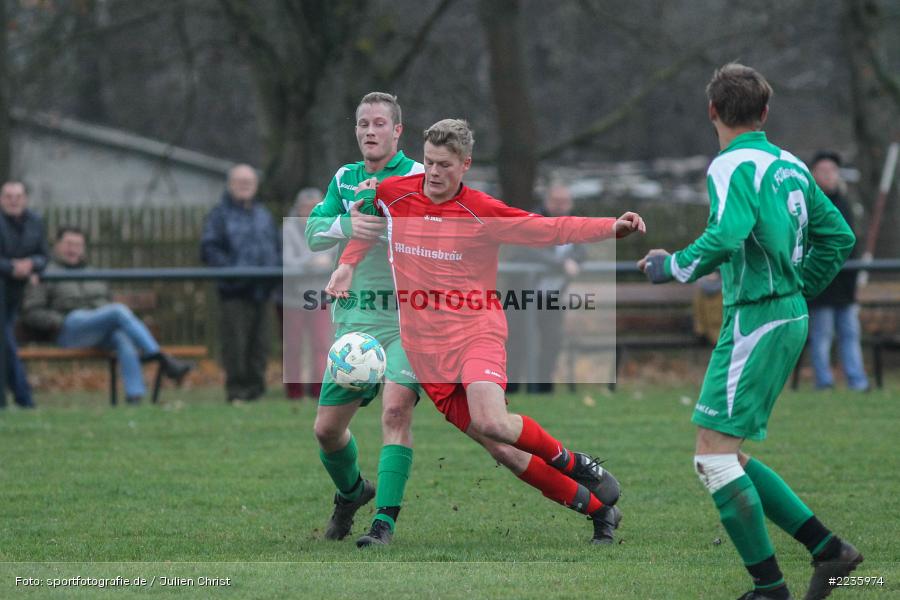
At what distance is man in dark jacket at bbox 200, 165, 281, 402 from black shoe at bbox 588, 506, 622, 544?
7071mm

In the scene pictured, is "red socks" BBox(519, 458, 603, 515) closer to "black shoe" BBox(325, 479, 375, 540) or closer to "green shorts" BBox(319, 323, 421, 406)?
"green shorts" BBox(319, 323, 421, 406)

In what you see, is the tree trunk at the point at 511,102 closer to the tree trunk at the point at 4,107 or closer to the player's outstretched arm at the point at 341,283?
the tree trunk at the point at 4,107

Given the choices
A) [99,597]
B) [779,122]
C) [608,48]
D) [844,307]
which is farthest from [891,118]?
[779,122]

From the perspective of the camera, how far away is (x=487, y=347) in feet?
20.4

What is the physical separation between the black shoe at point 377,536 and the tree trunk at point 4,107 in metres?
13.4

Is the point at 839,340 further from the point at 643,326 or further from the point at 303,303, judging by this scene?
the point at 303,303

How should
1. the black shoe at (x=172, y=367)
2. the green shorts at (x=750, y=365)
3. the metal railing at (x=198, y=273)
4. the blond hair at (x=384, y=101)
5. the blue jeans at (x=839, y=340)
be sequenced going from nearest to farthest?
the green shorts at (x=750, y=365)
the blond hair at (x=384, y=101)
the metal railing at (x=198, y=273)
the black shoe at (x=172, y=367)
the blue jeans at (x=839, y=340)

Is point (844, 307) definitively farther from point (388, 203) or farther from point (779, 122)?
point (779, 122)

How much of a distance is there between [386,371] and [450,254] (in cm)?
68

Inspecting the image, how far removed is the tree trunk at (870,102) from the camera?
1833 centimetres

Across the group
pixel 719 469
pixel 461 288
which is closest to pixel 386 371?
pixel 461 288

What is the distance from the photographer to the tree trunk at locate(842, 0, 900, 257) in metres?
18.3

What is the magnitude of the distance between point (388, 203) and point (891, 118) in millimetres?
14324

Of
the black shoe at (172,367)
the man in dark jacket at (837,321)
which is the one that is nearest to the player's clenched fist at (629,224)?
the man in dark jacket at (837,321)
